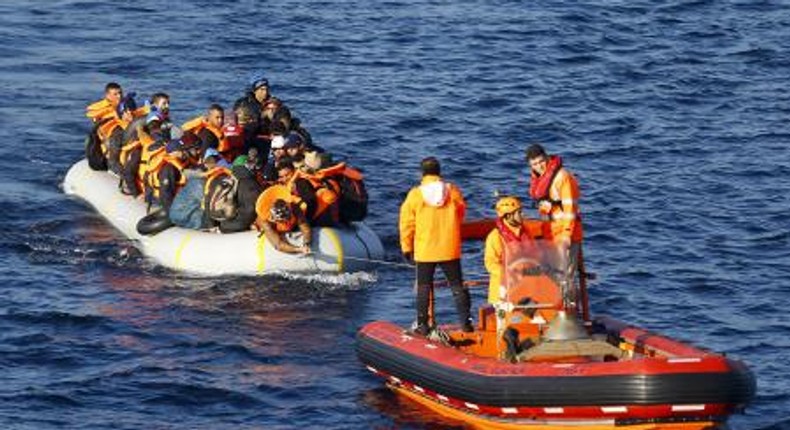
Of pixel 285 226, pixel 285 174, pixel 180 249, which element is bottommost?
pixel 180 249

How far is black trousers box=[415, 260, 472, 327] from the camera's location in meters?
17.6

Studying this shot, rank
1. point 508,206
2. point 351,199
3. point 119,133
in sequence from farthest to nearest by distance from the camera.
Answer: point 119,133
point 351,199
point 508,206

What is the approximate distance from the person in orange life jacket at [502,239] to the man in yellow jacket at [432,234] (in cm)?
71

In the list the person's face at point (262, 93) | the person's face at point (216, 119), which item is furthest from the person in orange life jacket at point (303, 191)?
the person's face at point (262, 93)

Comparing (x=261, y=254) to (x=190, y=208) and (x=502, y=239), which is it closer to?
(x=190, y=208)

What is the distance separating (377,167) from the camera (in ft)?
88.4

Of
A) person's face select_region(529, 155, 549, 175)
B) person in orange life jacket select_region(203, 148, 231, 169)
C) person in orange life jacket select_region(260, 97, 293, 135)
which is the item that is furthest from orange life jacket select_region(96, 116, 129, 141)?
person's face select_region(529, 155, 549, 175)

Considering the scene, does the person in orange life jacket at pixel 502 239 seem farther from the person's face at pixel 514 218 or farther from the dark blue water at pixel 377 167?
the dark blue water at pixel 377 167

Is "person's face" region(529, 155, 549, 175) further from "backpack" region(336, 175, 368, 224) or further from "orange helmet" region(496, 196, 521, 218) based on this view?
"backpack" region(336, 175, 368, 224)

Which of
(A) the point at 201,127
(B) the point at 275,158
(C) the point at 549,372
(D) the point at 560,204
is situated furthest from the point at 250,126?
(C) the point at 549,372

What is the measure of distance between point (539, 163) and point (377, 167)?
980 centimetres

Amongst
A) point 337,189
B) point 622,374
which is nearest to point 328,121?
point 337,189

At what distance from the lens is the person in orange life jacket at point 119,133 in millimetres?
24609

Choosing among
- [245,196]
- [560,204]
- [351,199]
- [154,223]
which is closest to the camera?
[560,204]
